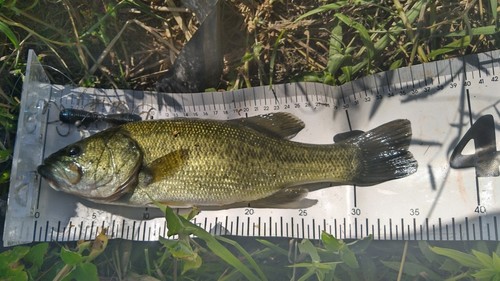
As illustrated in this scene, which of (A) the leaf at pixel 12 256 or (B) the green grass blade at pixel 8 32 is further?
(B) the green grass blade at pixel 8 32

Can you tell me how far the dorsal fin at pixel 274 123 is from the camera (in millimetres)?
3660

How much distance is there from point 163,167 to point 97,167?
1.40ft

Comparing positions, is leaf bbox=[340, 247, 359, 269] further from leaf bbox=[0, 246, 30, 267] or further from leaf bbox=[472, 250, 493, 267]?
leaf bbox=[0, 246, 30, 267]

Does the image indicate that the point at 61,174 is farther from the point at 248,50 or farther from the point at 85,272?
the point at 248,50

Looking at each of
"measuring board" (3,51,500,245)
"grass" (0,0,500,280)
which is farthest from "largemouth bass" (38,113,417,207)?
"grass" (0,0,500,280)

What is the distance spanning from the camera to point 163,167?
3355mm

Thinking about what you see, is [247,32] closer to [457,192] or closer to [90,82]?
[90,82]

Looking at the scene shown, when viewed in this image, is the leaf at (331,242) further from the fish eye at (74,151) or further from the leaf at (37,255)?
the leaf at (37,255)

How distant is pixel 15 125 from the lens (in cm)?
380

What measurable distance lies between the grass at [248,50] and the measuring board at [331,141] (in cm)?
12

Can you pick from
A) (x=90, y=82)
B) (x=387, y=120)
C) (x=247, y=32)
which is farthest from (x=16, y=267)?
(x=387, y=120)

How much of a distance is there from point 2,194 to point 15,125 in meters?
0.51

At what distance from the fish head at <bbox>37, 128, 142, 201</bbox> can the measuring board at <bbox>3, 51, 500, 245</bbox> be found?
0.31 meters

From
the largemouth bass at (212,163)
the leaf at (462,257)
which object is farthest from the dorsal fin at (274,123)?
the leaf at (462,257)
